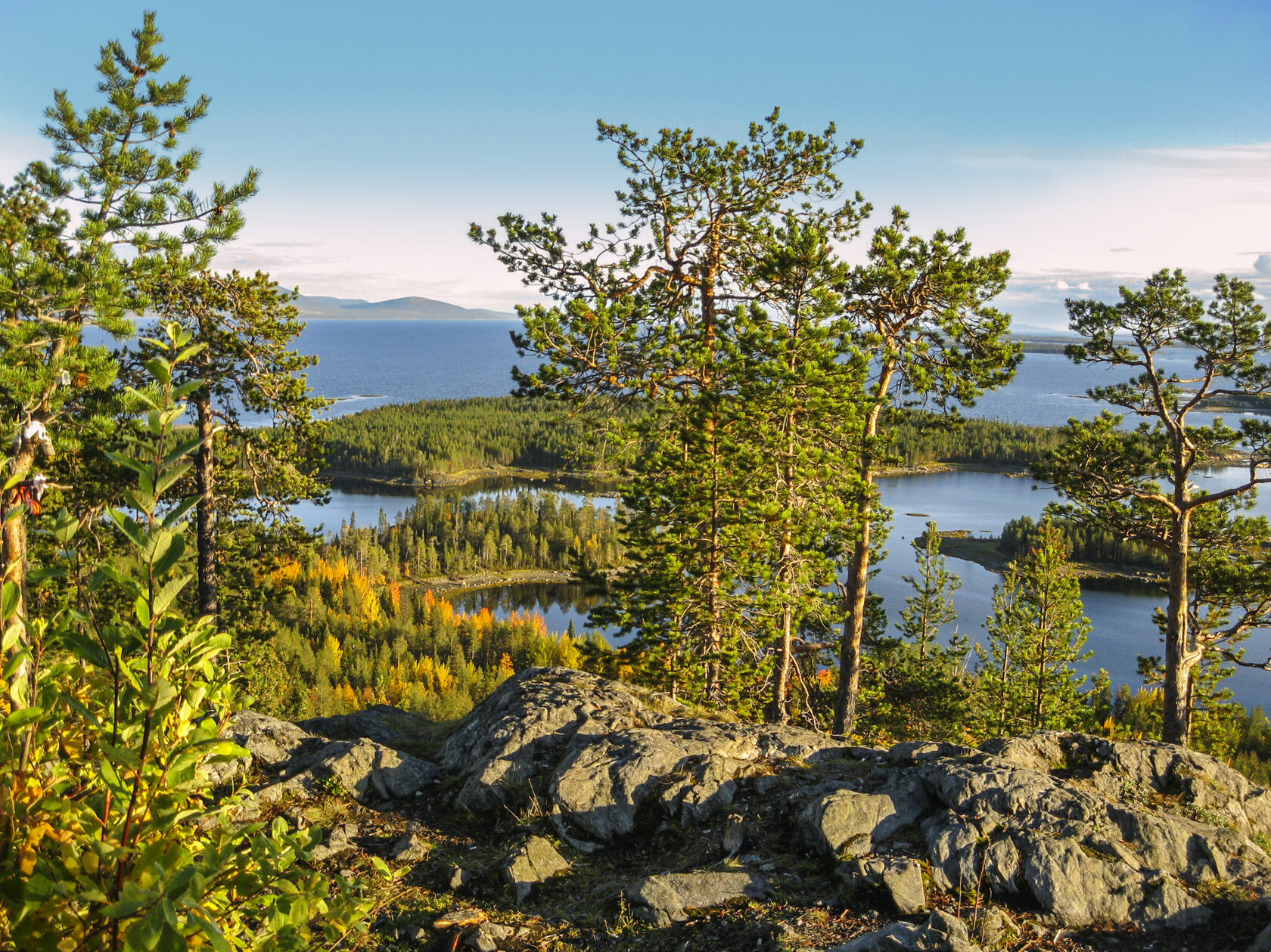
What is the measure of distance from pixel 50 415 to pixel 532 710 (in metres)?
7.93

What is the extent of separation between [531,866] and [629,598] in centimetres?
838

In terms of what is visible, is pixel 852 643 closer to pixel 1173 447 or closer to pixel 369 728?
Answer: pixel 1173 447

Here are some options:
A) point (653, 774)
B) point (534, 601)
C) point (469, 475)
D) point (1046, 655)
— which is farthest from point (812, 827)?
point (469, 475)

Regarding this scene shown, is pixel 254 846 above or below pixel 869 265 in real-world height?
below

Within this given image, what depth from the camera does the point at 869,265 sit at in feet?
47.1

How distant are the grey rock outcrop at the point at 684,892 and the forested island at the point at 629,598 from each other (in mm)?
32

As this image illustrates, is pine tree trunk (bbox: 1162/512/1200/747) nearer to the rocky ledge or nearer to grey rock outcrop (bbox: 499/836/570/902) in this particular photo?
the rocky ledge

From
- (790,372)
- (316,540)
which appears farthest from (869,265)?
(316,540)

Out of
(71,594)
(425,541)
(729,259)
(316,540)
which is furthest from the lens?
(425,541)

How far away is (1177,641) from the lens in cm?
1542

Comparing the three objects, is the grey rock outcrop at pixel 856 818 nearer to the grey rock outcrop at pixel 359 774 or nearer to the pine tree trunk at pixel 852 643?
the grey rock outcrop at pixel 359 774

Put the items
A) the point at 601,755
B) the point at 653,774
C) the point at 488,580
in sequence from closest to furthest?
1. the point at 653,774
2. the point at 601,755
3. the point at 488,580

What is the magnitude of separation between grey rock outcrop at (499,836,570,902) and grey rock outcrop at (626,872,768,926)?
816 millimetres

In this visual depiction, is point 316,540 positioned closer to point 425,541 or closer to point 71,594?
point 71,594
